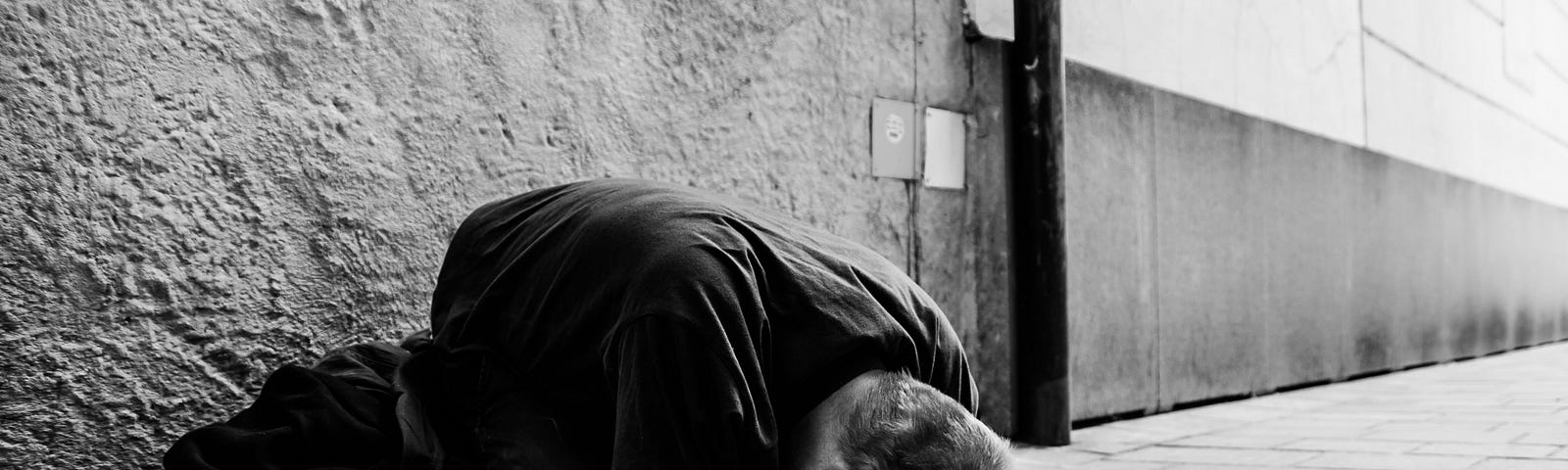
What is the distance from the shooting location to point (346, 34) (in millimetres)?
2451

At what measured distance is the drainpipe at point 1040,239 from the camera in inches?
150

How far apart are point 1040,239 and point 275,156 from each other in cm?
240

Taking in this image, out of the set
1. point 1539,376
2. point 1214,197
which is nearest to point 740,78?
point 1214,197

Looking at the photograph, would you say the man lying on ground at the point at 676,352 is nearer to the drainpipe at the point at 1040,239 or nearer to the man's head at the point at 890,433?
the man's head at the point at 890,433

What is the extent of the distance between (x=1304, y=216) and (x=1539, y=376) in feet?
6.32

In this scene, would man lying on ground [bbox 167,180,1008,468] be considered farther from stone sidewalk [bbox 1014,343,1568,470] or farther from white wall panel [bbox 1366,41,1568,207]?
white wall panel [bbox 1366,41,1568,207]

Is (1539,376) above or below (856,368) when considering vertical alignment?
below

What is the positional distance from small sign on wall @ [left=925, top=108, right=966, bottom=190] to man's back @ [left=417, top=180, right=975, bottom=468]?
1666mm

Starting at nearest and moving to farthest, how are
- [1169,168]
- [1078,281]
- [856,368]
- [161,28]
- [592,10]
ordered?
1. [856,368]
2. [161,28]
3. [592,10]
4. [1078,281]
5. [1169,168]

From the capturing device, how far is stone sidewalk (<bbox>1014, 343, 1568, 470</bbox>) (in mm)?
3406

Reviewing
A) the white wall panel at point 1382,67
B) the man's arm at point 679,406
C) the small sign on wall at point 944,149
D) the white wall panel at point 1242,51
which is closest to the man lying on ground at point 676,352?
the man's arm at point 679,406

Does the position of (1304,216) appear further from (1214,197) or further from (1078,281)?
(1078,281)

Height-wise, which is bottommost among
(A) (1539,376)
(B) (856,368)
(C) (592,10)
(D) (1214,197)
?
(A) (1539,376)

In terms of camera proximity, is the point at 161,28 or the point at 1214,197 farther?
the point at 1214,197
